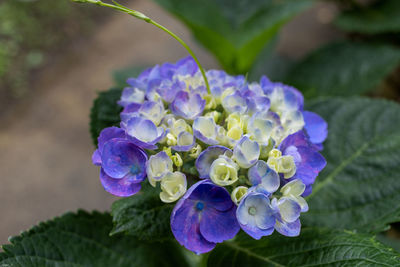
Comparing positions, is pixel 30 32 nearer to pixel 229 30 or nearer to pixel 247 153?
pixel 229 30

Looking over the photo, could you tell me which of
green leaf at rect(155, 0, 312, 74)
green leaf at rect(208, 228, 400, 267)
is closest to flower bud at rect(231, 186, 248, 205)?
green leaf at rect(208, 228, 400, 267)

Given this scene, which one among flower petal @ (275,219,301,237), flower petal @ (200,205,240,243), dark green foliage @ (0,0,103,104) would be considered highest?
dark green foliage @ (0,0,103,104)

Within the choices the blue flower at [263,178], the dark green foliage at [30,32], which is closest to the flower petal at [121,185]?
the blue flower at [263,178]

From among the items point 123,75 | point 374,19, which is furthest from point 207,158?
point 374,19

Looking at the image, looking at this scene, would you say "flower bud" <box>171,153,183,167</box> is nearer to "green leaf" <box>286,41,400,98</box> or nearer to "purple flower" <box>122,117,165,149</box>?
"purple flower" <box>122,117,165,149</box>

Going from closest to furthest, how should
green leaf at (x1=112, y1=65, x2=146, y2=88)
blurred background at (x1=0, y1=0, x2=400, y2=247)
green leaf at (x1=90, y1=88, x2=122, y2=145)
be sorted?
1. green leaf at (x1=90, y1=88, x2=122, y2=145)
2. green leaf at (x1=112, y1=65, x2=146, y2=88)
3. blurred background at (x1=0, y1=0, x2=400, y2=247)
